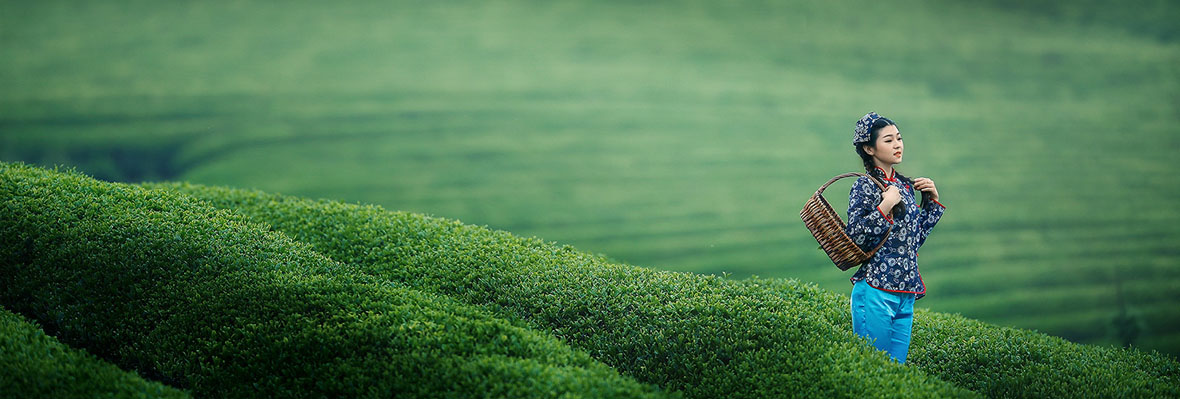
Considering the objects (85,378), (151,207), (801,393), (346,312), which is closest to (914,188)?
(801,393)

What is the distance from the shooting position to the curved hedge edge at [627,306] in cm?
411

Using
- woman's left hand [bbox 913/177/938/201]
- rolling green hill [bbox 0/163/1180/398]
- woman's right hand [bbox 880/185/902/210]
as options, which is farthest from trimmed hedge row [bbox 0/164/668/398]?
woman's left hand [bbox 913/177/938/201]

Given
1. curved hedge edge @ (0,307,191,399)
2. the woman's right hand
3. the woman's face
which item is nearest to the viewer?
curved hedge edge @ (0,307,191,399)

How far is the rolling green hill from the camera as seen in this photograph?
156 inches

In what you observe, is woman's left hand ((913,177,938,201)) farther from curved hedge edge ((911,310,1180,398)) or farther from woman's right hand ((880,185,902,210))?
curved hedge edge ((911,310,1180,398))

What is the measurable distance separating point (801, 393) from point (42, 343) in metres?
3.50

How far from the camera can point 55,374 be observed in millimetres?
3666

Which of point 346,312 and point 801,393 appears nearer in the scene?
point 801,393

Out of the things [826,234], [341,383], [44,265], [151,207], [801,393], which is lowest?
[801,393]

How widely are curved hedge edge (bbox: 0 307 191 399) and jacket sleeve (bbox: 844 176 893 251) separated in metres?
3.11

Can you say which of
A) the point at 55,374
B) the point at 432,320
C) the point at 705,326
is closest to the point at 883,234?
the point at 705,326

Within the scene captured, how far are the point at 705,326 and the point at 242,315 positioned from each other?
2.38 meters

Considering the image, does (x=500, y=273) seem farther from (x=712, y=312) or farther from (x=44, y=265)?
(x=44, y=265)

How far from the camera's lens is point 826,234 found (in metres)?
4.06
